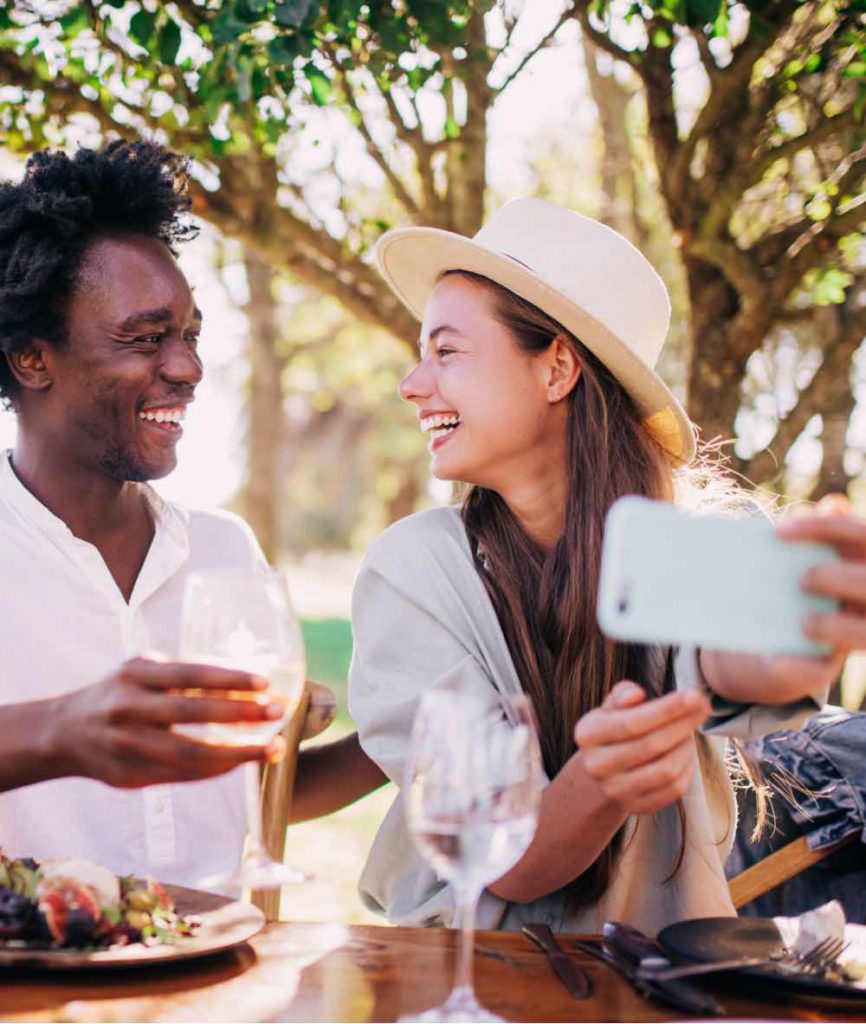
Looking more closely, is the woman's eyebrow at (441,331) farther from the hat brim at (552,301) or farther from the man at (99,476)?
the man at (99,476)

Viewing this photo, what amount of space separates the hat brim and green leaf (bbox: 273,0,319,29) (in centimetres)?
52

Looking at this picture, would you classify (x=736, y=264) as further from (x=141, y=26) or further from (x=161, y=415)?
(x=161, y=415)

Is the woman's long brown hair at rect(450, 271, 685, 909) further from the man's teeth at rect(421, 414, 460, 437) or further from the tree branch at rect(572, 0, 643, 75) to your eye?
the tree branch at rect(572, 0, 643, 75)

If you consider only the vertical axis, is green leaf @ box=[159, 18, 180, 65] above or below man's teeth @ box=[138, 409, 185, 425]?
above

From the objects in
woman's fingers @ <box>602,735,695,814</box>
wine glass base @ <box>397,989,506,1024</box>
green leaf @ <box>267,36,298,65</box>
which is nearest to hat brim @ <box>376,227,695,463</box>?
green leaf @ <box>267,36,298,65</box>

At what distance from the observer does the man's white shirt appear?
292 cm

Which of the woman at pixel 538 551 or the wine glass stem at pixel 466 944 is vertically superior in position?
the woman at pixel 538 551

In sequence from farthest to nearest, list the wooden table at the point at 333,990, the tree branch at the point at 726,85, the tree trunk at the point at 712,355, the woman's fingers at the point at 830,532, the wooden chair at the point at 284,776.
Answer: the tree trunk at the point at 712,355 < the tree branch at the point at 726,85 < the wooden chair at the point at 284,776 < the wooden table at the point at 333,990 < the woman's fingers at the point at 830,532

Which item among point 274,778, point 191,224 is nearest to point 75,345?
point 191,224

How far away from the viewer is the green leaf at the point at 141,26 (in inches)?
142

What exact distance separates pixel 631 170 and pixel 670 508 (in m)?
6.13

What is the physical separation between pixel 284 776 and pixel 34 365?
124 cm

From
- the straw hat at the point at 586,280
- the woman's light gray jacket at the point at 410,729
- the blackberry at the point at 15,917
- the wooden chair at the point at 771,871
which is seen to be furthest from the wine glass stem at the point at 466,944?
the wooden chair at the point at 771,871

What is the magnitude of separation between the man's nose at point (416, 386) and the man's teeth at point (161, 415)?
2.07 ft
